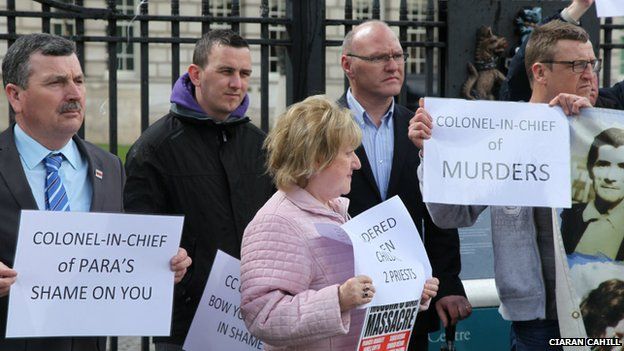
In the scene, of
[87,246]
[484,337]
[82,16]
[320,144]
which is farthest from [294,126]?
[82,16]

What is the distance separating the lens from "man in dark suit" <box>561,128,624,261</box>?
4.46 metres

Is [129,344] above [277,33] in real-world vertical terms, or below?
below

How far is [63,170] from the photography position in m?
3.93

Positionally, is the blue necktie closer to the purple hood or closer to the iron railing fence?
the purple hood

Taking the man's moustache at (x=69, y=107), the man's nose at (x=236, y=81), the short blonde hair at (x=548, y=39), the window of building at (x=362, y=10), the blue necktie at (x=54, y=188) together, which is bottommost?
the blue necktie at (x=54, y=188)

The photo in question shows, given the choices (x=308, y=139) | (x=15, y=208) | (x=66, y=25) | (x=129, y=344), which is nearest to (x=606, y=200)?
Answer: (x=308, y=139)

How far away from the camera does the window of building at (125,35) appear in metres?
6.32

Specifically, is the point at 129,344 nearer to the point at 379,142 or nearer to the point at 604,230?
the point at 379,142

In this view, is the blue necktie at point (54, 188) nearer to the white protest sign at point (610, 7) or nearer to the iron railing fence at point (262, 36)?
the iron railing fence at point (262, 36)

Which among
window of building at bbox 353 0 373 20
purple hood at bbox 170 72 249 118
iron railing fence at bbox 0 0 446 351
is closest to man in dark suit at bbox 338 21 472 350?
purple hood at bbox 170 72 249 118

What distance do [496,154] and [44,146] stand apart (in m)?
1.77

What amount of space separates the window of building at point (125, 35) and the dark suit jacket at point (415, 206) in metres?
1.92

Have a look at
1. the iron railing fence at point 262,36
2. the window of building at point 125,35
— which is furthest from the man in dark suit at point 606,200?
the window of building at point 125,35

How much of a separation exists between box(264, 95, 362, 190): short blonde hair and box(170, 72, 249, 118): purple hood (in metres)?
1.07
